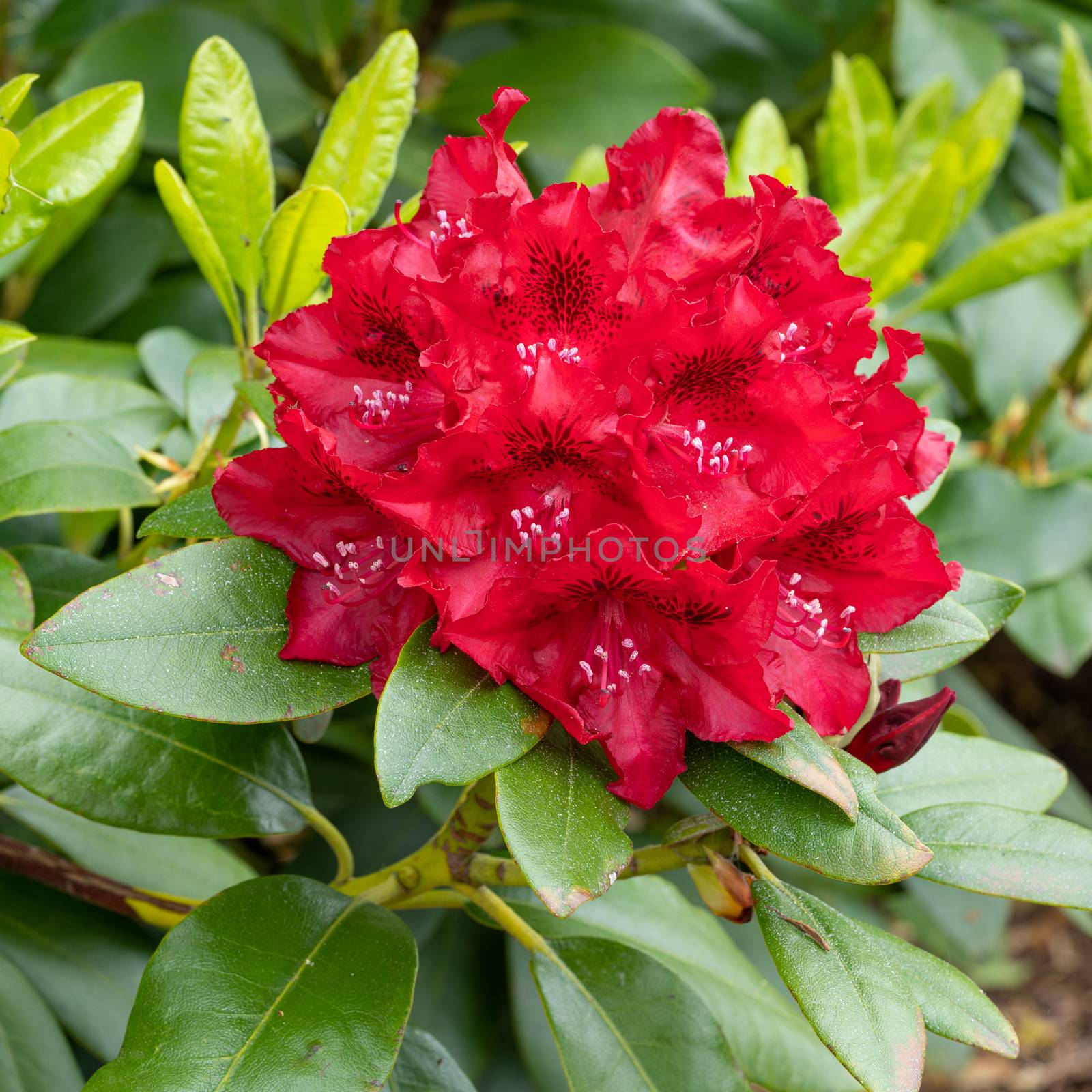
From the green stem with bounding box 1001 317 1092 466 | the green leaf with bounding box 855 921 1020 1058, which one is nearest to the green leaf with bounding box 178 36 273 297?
the green leaf with bounding box 855 921 1020 1058

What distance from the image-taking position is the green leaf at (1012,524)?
1.72 metres

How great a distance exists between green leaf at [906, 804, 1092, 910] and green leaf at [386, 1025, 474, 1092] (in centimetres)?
48

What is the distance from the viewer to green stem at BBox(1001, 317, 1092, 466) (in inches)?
73.7

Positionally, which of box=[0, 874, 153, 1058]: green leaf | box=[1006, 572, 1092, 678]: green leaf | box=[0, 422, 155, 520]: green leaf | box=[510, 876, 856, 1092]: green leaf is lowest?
box=[1006, 572, 1092, 678]: green leaf

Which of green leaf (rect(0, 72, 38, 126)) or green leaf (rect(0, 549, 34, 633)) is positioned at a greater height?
green leaf (rect(0, 72, 38, 126))

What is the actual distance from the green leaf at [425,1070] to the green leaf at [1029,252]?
1.14m

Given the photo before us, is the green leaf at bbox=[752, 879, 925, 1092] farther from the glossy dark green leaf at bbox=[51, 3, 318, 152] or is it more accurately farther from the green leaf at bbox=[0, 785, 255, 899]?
the glossy dark green leaf at bbox=[51, 3, 318, 152]

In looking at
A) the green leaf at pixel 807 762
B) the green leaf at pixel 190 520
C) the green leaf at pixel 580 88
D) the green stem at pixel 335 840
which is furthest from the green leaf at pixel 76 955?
the green leaf at pixel 580 88

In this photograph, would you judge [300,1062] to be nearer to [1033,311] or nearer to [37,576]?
[37,576]

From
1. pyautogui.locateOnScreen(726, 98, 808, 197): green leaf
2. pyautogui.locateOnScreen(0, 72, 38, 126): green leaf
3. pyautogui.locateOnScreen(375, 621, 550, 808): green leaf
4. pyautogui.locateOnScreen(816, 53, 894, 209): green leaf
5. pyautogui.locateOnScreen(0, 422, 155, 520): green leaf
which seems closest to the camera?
pyautogui.locateOnScreen(375, 621, 550, 808): green leaf

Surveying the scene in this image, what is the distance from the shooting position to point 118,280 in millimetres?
1759

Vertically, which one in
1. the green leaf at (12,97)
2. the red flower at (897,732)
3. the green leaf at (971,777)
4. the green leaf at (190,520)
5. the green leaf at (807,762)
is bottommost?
the green leaf at (971,777)

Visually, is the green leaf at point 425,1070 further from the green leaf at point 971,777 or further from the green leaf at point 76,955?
the green leaf at point 971,777

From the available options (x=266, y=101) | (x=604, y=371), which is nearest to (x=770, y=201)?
(x=604, y=371)
